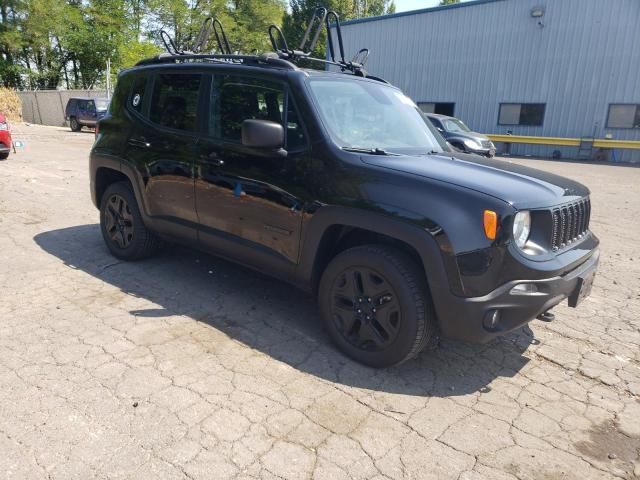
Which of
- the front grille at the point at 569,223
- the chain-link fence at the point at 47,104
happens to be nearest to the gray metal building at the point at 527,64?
the chain-link fence at the point at 47,104

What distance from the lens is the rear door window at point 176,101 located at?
4.15 metres

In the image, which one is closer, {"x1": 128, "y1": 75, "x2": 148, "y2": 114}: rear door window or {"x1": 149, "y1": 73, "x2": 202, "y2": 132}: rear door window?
{"x1": 149, "y1": 73, "x2": 202, "y2": 132}: rear door window

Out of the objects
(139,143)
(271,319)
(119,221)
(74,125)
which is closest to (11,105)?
(74,125)

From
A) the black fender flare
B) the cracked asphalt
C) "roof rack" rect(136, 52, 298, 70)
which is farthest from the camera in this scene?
the black fender flare

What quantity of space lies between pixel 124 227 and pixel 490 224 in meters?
3.69

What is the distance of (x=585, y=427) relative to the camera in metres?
2.79

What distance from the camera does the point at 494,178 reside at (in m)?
3.12

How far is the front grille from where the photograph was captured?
119 inches

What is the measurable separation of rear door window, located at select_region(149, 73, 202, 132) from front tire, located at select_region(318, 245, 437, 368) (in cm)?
186

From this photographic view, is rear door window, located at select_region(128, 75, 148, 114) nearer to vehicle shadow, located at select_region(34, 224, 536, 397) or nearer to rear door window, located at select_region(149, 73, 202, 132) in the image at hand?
rear door window, located at select_region(149, 73, 202, 132)

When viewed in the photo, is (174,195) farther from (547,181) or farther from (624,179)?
(624,179)

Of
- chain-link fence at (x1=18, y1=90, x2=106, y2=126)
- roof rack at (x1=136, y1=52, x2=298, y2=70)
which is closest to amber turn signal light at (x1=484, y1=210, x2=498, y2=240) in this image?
roof rack at (x1=136, y1=52, x2=298, y2=70)

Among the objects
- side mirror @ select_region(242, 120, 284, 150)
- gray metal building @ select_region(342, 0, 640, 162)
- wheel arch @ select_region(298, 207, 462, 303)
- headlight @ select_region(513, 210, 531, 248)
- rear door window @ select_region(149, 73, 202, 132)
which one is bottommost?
wheel arch @ select_region(298, 207, 462, 303)

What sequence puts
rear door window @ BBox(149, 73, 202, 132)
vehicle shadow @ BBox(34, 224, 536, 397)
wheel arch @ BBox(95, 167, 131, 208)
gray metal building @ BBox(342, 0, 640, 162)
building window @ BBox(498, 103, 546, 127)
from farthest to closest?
building window @ BBox(498, 103, 546, 127), gray metal building @ BBox(342, 0, 640, 162), wheel arch @ BBox(95, 167, 131, 208), rear door window @ BBox(149, 73, 202, 132), vehicle shadow @ BBox(34, 224, 536, 397)
